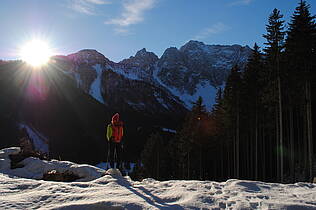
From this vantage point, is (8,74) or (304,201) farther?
(8,74)

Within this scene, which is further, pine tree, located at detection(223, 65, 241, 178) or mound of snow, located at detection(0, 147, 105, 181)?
pine tree, located at detection(223, 65, 241, 178)

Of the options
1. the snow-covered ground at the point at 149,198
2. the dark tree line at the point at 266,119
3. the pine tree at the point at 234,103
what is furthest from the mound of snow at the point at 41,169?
the pine tree at the point at 234,103

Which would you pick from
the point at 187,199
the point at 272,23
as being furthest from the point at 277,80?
the point at 187,199

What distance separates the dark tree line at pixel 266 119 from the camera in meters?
17.8

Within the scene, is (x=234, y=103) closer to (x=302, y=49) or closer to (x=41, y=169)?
(x=302, y=49)

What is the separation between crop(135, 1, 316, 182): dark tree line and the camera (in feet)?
58.4

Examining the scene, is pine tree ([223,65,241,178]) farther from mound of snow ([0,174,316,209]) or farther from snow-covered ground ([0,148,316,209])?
mound of snow ([0,174,316,209])

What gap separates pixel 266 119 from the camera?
83.2 feet

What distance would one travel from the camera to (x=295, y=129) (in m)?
31.1

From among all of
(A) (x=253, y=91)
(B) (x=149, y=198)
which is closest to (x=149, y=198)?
(B) (x=149, y=198)

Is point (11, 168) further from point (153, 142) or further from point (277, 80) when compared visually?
point (153, 142)

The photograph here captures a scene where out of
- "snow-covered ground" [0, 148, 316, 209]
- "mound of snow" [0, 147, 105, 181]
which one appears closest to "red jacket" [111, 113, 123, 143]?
"mound of snow" [0, 147, 105, 181]

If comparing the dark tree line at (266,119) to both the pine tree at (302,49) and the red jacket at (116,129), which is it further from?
the red jacket at (116,129)

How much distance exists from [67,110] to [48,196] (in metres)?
118
